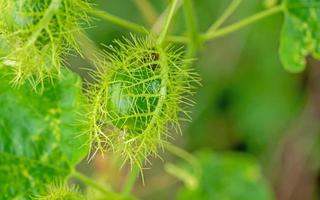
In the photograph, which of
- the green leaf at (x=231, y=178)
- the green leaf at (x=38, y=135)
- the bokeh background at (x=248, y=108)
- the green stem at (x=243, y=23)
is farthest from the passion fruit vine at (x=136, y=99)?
the bokeh background at (x=248, y=108)

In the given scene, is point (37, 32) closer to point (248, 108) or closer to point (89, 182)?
point (89, 182)

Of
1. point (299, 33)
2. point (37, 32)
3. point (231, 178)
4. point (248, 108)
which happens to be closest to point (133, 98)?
point (37, 32)

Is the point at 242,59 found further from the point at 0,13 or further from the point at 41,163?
the point at 0,13

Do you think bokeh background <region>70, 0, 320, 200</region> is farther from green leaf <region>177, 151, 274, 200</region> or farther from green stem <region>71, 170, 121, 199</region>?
green stem <region>71, 170, 121, 199</region>

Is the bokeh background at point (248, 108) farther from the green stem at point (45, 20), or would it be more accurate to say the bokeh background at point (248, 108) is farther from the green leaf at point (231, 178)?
the green stem at point (45, 20)

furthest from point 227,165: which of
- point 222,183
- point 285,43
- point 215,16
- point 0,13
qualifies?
point 0,13
